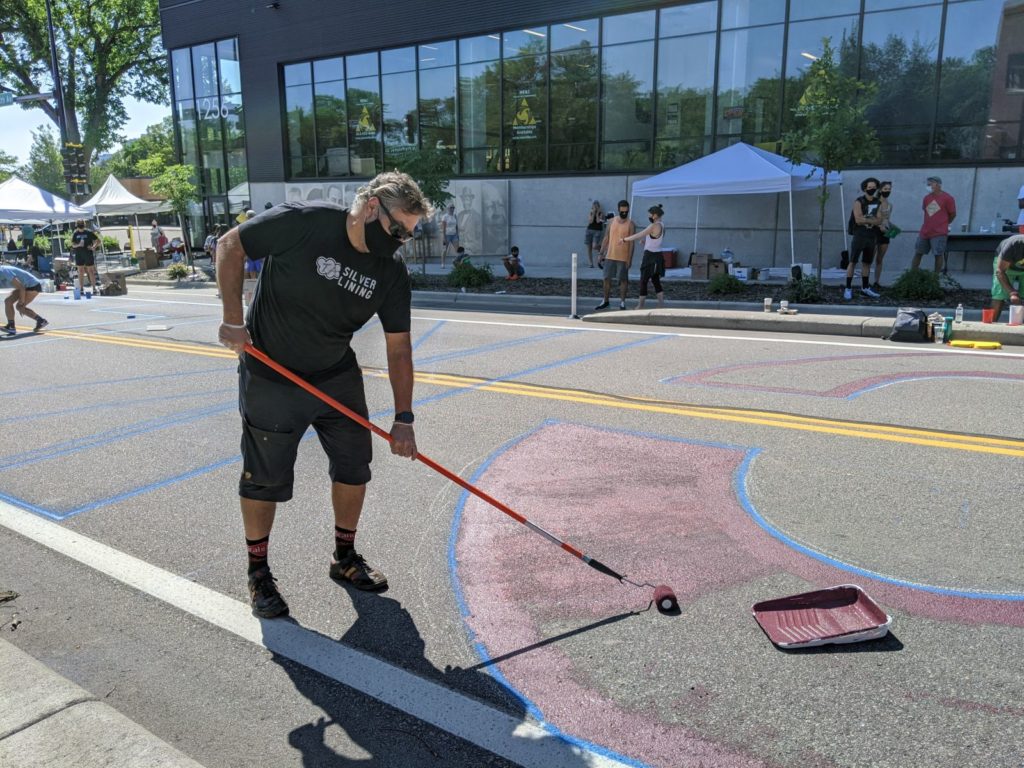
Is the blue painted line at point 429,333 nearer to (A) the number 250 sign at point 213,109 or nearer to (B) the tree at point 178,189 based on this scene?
(B) the tree at point 178,189

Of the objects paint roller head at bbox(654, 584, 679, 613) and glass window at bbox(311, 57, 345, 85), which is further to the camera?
glass window at bbox(311, 57, 345, 85)

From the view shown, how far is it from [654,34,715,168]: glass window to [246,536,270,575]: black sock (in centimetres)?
1831

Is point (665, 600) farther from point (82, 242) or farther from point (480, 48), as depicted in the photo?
point (480, 48)

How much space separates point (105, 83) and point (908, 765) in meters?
53.9

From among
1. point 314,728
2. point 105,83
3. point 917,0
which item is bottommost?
Result: point 314,728

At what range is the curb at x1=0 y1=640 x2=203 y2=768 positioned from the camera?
2.45 m

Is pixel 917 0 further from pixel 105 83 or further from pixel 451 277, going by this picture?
pixel 105 83

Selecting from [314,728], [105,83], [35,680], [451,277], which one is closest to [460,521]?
[314,728]

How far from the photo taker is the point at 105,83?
4634cm

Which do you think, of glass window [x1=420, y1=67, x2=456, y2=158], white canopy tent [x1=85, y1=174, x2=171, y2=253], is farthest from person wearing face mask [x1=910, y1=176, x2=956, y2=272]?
white canopy tent [x1=85, y1=174, x2=171, y2=253]

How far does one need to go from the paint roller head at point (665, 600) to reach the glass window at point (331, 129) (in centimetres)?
2524

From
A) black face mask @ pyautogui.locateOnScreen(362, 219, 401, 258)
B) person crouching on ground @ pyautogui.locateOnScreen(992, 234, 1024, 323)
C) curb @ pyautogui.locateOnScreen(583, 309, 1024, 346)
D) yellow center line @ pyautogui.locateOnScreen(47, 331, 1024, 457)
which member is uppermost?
black face mask @ pyautogui.locateOnScreen(362, 219, 401, 258)

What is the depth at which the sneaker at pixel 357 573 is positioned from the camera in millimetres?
3723

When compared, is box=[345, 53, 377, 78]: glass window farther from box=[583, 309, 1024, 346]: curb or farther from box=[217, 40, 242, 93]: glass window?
box=[583, 309, 1024, 346]: curb
